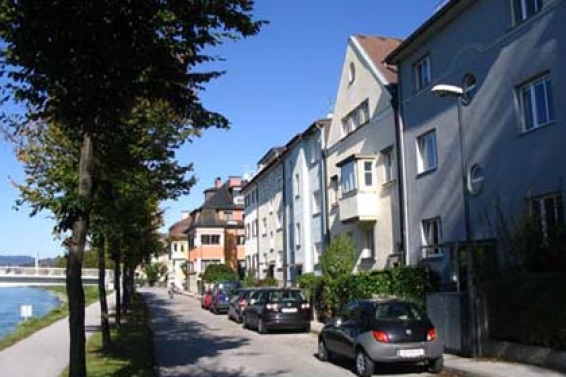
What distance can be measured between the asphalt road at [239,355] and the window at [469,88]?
27.6ft

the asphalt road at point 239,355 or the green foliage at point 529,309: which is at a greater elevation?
the green foliage at point 529,309

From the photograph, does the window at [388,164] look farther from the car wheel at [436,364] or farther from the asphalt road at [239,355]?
the car wheel at [436,364]

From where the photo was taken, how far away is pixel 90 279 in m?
90.1

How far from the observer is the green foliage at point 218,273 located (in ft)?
210

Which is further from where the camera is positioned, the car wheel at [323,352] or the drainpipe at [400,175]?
the drainpipe at [400,175]

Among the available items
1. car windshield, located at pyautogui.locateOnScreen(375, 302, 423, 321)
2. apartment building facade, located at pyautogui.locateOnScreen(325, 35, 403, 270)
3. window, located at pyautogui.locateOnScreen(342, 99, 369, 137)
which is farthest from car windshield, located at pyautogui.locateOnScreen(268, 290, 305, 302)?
car windshield, located at pyautogui.locateOnScreen(375, 302, 423, 321)

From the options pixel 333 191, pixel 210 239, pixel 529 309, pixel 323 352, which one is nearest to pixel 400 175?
pixel 333 191

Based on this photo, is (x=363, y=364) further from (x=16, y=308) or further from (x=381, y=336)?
(x=16, y=308)

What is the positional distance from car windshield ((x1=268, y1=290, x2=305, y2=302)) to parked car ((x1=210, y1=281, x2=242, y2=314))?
12575mm

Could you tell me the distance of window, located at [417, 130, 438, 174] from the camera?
23781 millimetres

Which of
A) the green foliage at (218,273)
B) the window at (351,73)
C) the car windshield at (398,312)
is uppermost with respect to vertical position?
the window at (351,73)

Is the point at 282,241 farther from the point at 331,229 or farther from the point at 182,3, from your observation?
the point at 182,3

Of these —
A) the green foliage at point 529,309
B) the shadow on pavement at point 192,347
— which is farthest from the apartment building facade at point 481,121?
the shadow on pavement at point 192,347

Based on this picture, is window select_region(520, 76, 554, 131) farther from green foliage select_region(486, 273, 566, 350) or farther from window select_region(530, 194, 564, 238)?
green foliage select_region(486, 273, 566, 350)
